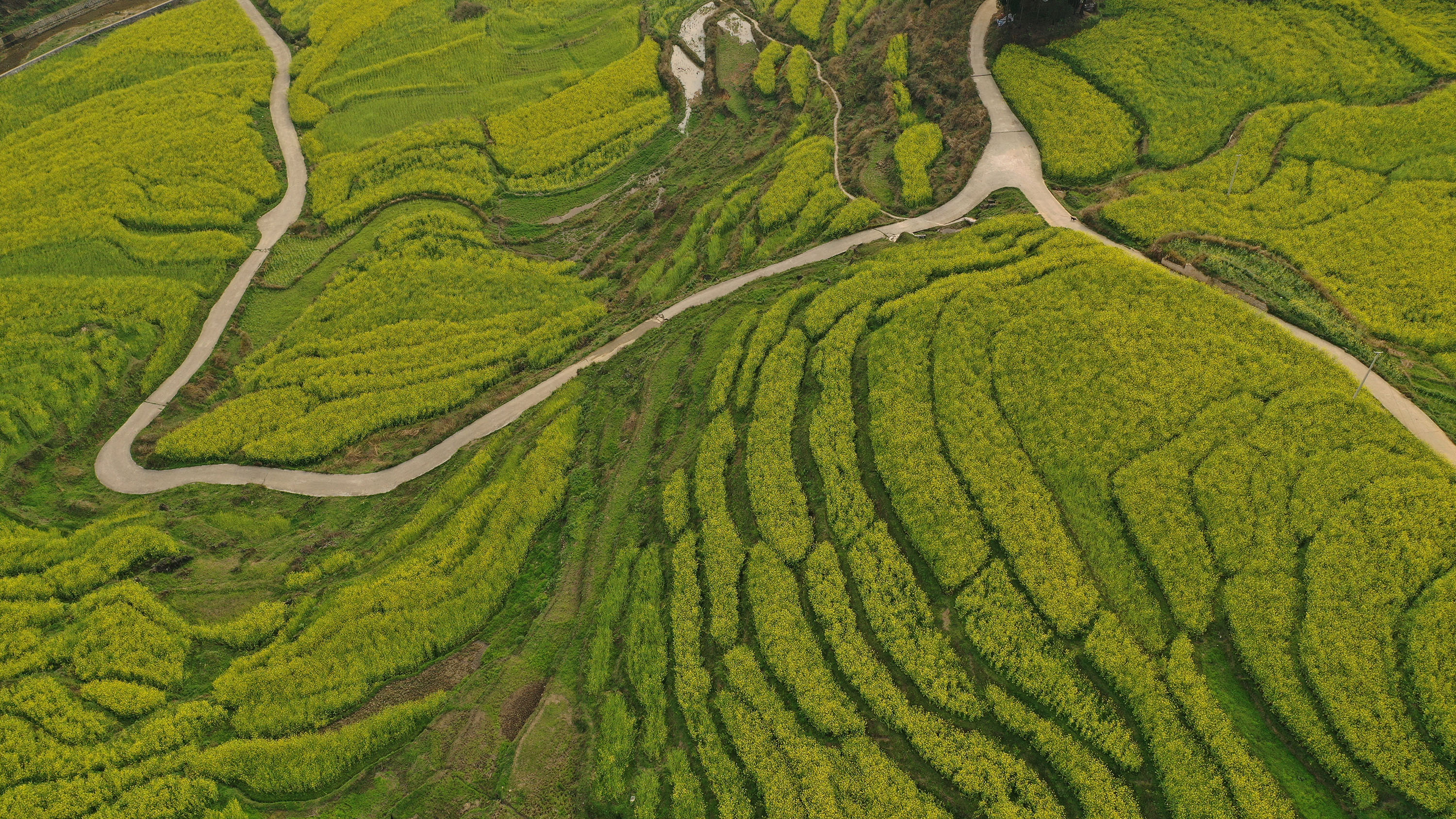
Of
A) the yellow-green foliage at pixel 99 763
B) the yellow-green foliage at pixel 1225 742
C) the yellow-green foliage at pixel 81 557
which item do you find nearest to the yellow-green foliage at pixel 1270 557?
the yellow-green foliage at pixel 1225 742

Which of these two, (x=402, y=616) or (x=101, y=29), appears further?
(x=101, y=29)

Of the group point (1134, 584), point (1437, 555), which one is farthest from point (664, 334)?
point (1437, 555)

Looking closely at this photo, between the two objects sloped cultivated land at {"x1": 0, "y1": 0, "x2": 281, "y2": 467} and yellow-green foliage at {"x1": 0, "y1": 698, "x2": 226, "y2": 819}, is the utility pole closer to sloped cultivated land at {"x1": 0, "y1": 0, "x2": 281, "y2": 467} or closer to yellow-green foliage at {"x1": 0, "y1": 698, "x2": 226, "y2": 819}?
yellow-green foliage at {"x1": 0, "y1": 698, "x2": 226, "y2": 819}

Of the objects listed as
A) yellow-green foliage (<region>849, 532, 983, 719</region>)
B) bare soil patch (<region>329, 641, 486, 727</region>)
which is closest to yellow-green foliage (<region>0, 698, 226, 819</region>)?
bare soil patch (<region>329, 641, 486, 727</region>)

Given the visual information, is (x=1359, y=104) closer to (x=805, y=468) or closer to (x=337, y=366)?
(x=805, y=468)

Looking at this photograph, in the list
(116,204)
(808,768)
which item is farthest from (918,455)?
(116,204)

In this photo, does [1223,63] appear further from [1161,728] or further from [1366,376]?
[1161,728]

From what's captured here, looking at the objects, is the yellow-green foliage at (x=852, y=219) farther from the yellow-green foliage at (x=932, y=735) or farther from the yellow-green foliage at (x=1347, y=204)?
the yellow-green foliage at (x=932, y=735)
